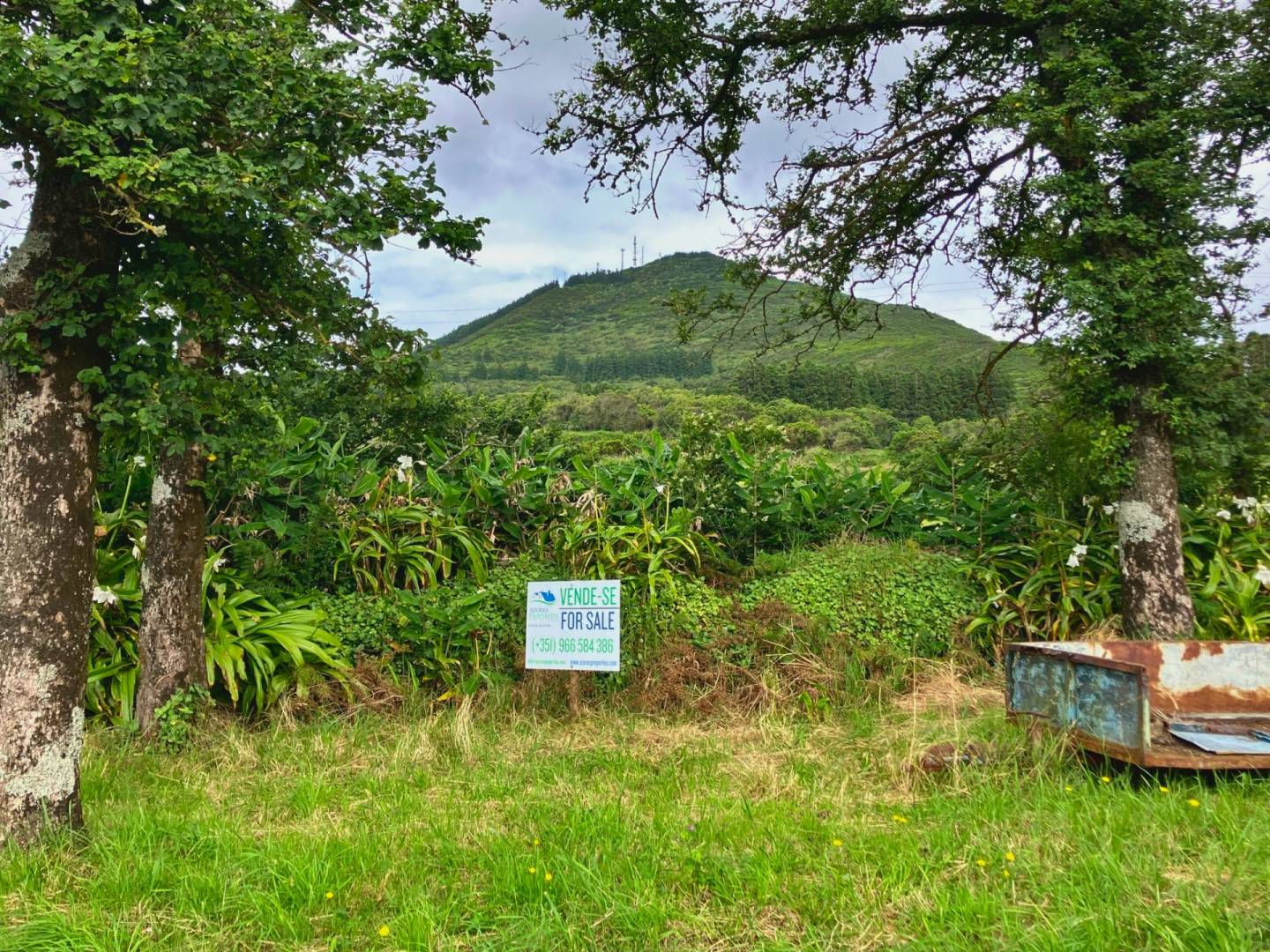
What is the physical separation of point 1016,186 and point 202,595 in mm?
7776

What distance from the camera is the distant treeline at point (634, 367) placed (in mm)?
44750

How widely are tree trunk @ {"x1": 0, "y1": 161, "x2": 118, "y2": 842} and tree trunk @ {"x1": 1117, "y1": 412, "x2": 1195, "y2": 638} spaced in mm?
6003

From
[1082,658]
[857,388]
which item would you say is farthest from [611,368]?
[1082,658]

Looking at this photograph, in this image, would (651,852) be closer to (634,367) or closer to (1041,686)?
(1041,686)

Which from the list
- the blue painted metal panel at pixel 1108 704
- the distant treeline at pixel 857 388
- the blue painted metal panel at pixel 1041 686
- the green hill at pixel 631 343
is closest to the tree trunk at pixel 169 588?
the blue painted metal panel at pixel 1041 686

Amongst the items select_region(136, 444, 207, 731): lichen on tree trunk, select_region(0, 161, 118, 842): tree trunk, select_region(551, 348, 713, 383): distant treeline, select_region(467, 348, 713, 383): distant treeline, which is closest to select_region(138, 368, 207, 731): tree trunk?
select_region(136, 444, 207, 731): lichen on tree trunk

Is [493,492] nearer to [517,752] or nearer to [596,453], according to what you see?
[596,453]

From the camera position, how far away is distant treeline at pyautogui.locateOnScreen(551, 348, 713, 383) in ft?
147

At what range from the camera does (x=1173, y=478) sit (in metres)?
5.38

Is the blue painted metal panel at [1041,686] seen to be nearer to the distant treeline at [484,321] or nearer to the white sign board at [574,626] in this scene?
the white sign board at [574,626]

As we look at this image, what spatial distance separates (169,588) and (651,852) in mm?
3461

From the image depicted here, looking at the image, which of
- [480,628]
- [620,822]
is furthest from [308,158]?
[480,628]

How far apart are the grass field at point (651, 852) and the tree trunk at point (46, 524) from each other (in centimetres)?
32

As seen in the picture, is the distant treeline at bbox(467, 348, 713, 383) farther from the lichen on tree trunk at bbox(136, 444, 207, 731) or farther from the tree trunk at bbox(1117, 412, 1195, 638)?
the tree trunk at bbox(1117, 412, 1195, 638)
